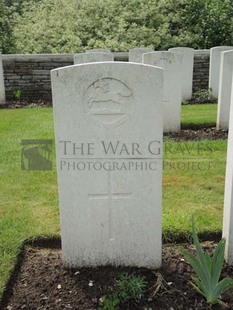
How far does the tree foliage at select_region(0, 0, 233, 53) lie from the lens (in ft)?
42.1

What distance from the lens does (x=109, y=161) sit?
262 centimetres

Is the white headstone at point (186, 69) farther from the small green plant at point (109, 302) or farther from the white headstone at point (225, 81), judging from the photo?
the small green plant at point (109, 302)

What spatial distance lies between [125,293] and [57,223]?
121 centimetres

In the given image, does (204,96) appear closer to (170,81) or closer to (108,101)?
(170,81)

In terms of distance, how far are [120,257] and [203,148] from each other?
3.22 meters

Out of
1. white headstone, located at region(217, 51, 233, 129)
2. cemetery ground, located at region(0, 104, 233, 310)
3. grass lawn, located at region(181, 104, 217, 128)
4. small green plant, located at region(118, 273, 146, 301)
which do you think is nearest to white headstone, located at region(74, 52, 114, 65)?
grass lawn, located at region(181, 104, 217, 128)

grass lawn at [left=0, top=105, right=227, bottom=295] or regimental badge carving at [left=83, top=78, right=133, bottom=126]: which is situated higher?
regimental badge carving at [left=83, top=78, right=133, bottom=126]

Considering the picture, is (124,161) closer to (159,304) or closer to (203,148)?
(159,304)

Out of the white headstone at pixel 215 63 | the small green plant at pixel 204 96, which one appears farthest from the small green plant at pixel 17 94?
the white headstone at pixel 215 63

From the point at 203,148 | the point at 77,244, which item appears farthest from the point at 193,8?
the point at 77,244

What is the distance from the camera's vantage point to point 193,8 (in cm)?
1424

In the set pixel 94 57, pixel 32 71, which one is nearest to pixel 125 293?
pixel 94 57

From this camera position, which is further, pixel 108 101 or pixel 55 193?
pixel 55 193

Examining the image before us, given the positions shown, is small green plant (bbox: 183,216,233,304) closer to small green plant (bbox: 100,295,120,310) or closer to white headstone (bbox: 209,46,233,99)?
small green plant (bbox: 100,295,120,310)
